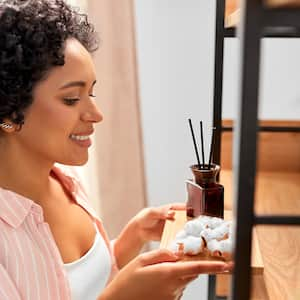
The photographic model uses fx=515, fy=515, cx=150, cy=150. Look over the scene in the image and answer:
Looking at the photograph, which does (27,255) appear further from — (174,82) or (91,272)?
(174,82)

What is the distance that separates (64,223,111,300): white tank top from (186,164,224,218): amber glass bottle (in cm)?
28

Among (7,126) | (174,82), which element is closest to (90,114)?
(7,126)

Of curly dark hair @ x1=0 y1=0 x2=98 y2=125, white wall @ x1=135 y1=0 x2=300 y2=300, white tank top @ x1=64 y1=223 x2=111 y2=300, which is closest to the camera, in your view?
curly dark hair @ x1=0 y1=0 x2=98 y2=125

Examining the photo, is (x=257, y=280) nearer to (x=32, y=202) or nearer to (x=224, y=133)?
(x=32, y=202)

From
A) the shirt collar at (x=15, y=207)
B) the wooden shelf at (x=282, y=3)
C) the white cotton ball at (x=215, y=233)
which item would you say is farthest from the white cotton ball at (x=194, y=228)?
the wooden shelf at (x=282, y=3)

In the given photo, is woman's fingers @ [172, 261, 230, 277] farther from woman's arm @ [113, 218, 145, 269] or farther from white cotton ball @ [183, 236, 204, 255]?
woman's arm @ [113, 218, 145, 269]

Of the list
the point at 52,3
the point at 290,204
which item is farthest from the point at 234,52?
the point at 52,3

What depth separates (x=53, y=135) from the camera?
3.09 ft

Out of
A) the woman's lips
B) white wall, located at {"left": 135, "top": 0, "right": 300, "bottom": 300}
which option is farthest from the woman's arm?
white wall, located at {"left": 135, "top": 0, "right": 300, "bottom": 300}

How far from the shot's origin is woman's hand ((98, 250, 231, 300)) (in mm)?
656

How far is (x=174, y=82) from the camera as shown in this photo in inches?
69.9

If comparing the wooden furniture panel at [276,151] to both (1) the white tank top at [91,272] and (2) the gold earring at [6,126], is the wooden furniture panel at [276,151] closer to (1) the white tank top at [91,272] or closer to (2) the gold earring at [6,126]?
(1) the white tank top at [91,272]

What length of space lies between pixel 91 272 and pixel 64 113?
369mm

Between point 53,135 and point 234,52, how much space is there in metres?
0.93
